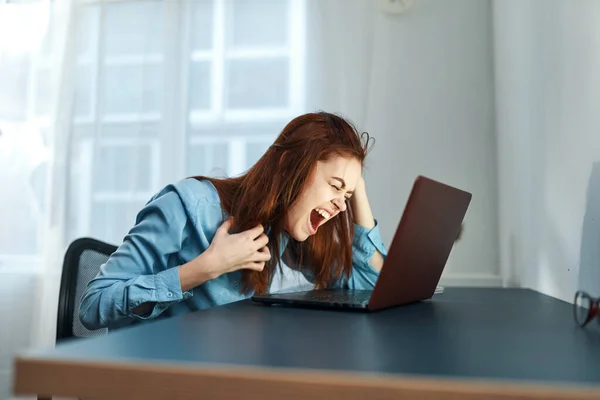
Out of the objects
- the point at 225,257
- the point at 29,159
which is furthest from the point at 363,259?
the point at 29,159

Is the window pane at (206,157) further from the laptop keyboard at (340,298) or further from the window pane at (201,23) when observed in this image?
the laptop keyboard at (340,298)

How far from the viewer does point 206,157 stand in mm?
2328

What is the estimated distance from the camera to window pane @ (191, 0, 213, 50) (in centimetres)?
238

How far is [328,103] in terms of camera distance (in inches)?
87.1

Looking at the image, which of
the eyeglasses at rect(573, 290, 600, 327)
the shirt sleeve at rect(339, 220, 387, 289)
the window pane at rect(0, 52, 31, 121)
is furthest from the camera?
the window pane at rect(0, 52, 31, 121)

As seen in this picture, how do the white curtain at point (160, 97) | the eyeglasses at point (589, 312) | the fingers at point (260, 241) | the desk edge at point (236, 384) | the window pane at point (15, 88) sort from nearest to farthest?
the desk edge at point (236, 384) → the eyeglasses at point (589, 312) → the fingers at point (260, 241) → the white curtain at point (160, 97) → the window pane at point (15, 88)

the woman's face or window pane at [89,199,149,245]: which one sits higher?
the woman's face

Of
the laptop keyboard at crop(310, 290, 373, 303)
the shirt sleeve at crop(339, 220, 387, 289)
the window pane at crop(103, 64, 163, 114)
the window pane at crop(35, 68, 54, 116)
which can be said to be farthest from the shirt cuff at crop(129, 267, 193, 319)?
the window pane at crop(35, 68, 54, 116)

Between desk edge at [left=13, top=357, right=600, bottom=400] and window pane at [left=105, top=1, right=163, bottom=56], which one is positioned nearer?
desk edge at [left=13, top=357, right=600, bottom=400]

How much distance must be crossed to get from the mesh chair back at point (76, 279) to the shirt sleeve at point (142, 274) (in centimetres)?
27

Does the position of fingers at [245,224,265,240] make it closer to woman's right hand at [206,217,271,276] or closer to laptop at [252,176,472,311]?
woman's right hand at [206,217,271,276]

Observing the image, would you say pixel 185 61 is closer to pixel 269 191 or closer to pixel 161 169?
pixel 161 169

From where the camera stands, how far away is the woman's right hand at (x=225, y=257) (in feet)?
3.56

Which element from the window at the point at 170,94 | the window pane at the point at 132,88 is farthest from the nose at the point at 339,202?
the window pane at the point at 132,88
